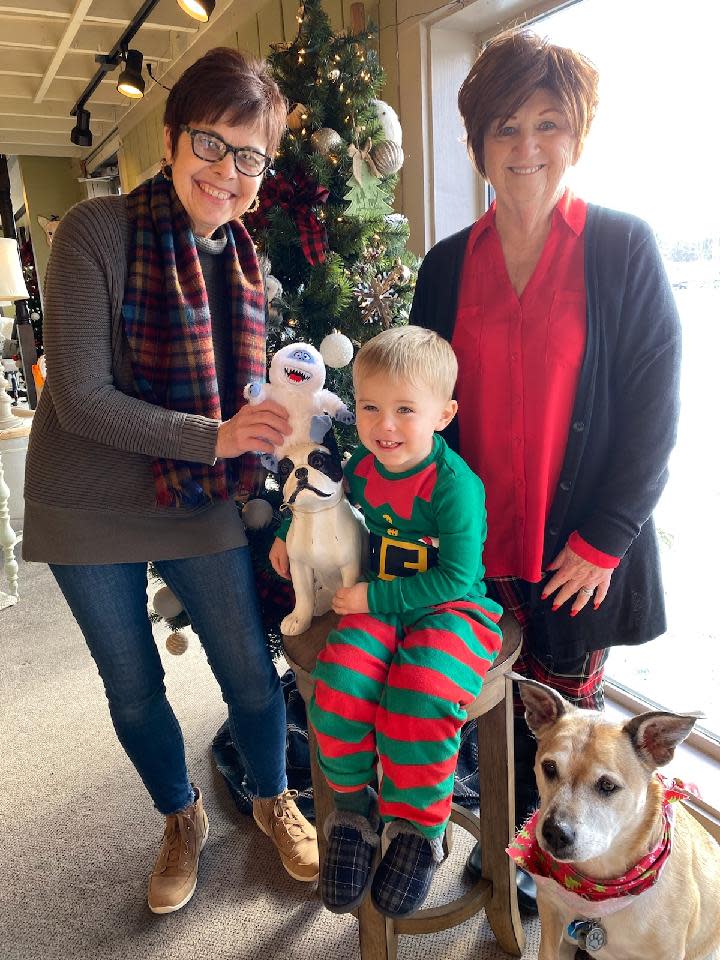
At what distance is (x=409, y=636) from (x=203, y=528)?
47 cm

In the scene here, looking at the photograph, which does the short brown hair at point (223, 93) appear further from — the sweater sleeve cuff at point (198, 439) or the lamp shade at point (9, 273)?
the lamp shade at point (9, 273)

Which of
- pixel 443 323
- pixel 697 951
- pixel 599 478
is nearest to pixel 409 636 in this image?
pixel 599 478

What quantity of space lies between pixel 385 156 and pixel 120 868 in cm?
180

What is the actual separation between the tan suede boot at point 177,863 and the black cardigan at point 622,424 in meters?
1.01

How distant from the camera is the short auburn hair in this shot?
1000 mm

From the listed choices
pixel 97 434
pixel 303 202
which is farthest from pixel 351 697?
pixel 303 202

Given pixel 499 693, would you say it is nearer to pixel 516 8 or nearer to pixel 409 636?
pixel 409 636

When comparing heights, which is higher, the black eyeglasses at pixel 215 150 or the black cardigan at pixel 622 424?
the black eyeglasses at pixel 215 150

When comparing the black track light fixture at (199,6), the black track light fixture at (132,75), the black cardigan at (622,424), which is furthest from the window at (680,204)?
the black track light fixture at (132,75)

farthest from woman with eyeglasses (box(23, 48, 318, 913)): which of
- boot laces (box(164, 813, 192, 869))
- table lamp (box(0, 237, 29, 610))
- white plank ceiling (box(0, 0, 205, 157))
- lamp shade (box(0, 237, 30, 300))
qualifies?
white plank ceiling (box(0, 0, 205, 157))

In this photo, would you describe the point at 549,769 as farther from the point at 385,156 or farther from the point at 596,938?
the point at 385,156

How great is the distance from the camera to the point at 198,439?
1.10m

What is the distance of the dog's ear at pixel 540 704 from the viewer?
102 cm

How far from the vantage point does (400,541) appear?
3.54 feet
